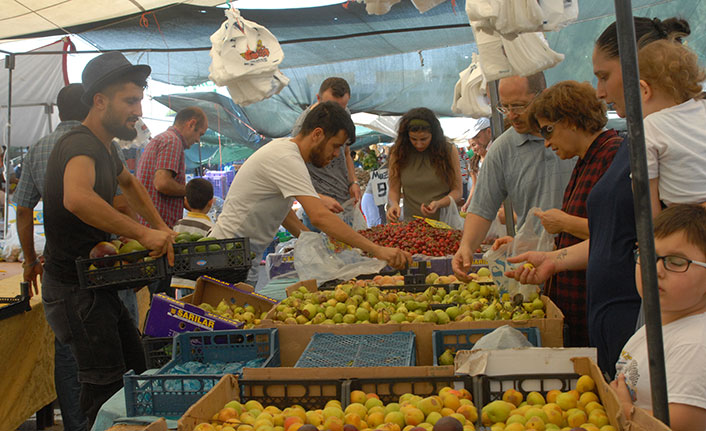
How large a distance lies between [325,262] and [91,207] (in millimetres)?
1582

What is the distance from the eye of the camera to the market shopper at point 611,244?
6.48 feet

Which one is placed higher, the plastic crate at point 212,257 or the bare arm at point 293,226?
the bare arm at point 293,226

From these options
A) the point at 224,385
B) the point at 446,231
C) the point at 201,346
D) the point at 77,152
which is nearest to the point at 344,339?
the point at 201,346

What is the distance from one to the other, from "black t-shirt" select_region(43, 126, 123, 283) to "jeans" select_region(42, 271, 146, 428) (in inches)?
3.3

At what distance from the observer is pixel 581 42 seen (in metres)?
6.43

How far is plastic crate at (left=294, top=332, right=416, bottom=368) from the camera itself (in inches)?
87.4

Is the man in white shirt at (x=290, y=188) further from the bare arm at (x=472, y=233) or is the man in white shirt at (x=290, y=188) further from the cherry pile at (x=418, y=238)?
the cherry pile at (x=418, y=238)

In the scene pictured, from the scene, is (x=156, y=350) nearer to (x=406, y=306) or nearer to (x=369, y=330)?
(x=369, y=330)

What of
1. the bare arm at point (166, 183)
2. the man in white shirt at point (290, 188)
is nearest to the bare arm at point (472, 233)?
the man in white shirt at point (290, 188)

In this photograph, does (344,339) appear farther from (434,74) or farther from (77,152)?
(434,74)

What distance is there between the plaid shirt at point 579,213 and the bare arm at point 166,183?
360 cm

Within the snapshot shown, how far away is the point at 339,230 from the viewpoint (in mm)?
3537

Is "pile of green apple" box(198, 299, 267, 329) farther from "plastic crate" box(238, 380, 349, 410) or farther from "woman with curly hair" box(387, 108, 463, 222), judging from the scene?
"woman with curly hair" box(387, 108, 463, 222)

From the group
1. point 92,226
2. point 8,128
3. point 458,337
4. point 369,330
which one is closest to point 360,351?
point 369,330
